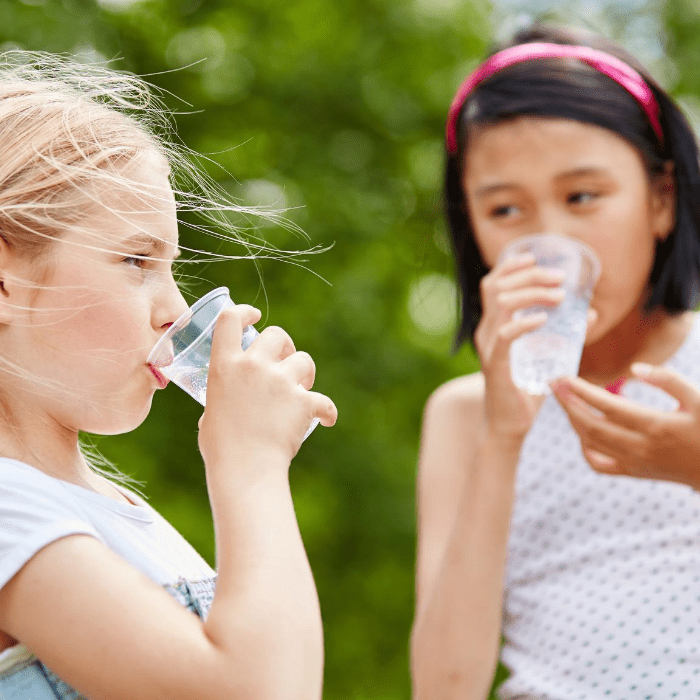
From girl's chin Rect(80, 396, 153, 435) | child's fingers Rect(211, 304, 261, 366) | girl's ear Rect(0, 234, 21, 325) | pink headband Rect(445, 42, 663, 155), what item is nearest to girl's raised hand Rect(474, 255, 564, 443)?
pink headband Rect(445, 42, 663, 155)

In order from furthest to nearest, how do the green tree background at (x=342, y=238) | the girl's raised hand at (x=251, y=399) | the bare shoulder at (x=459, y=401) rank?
the green tree background at (x=342, y=238) → the bare shoulder at (x=459, y=401) → the girl's raised hand at (x=251, y=399)

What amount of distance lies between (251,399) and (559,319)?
953mm

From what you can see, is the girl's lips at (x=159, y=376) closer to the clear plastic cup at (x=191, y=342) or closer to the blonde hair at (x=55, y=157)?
the clear plastic cup at (x=191, y=342)

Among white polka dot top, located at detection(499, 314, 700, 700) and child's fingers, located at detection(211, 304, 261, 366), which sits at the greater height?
child's fingers, located at detection(211, 304, 261, 366)

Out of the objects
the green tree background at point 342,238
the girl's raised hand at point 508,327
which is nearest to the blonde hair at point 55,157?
the girl's raised hand at point 508,327

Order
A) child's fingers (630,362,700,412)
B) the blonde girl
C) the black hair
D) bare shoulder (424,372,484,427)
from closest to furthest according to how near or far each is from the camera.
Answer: the blonde girl < child's fingers (630,362,700,412) < the black hair < bare shoulder (424,372,484,427)

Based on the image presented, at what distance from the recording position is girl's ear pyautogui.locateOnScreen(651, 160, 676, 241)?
2242 millimetres

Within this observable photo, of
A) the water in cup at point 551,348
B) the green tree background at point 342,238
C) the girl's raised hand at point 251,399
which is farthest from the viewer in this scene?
the green tree background at point 342,238

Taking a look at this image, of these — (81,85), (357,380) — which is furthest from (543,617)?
(357,380)

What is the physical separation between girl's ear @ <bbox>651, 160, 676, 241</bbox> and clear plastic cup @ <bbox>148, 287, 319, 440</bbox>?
126cm

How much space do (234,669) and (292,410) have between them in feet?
1.20

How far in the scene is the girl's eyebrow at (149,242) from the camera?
132 centimetres

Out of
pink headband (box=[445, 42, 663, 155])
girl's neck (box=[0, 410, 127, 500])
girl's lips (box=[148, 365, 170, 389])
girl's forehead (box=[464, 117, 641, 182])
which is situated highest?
pink headband (box=[445, 42, 663, 155])

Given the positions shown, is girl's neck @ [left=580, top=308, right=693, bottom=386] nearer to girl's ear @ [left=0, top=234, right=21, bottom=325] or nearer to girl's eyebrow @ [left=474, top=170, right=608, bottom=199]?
girl's eyebrow @ [left=474, top=170, right=608, bottom=199]
